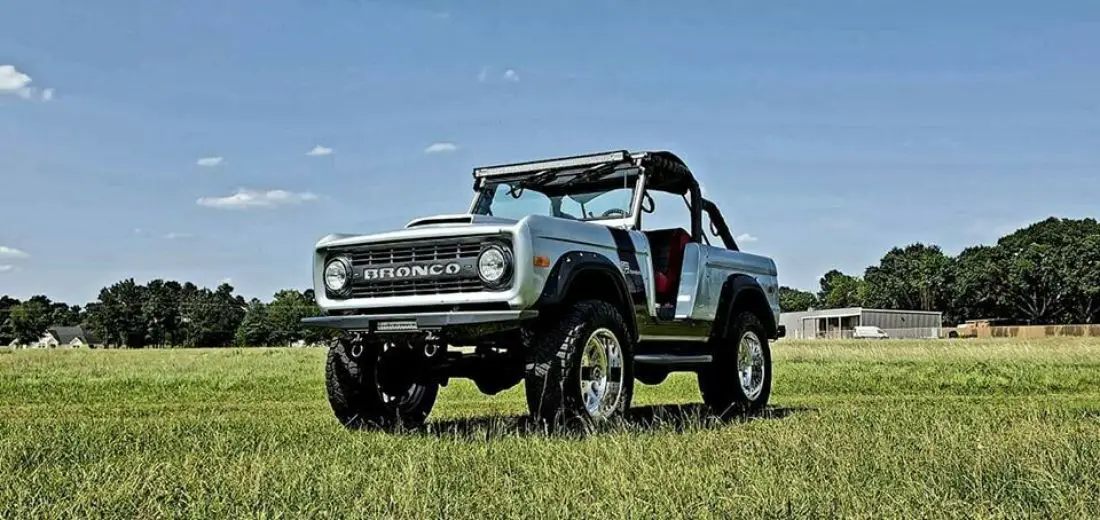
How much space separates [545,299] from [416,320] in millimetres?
988

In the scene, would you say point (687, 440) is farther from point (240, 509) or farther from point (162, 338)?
point (162, 338)

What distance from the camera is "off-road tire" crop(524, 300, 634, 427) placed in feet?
26.6

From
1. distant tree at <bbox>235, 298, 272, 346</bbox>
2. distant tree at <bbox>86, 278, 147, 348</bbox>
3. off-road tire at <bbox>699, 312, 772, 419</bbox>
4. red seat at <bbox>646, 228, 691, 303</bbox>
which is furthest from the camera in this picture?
distant tree at <bbox>86, 278, 147, 348</bbox>

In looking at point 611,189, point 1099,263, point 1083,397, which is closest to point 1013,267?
point 1099,263

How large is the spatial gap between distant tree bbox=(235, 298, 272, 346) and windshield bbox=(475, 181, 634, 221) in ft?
375

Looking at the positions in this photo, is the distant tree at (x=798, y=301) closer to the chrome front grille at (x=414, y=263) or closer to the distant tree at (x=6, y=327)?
the distant tree at (x=6, y=327)

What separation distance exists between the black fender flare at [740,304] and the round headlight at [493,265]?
11.5 feet

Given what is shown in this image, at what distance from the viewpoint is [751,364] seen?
11.9 metres

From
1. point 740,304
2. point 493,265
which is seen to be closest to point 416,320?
point 493,265

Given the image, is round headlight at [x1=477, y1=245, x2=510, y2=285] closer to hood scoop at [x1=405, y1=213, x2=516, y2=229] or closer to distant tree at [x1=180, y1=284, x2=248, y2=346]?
hood scoop at [x1=405, y1=213, x2=516, y2=229]

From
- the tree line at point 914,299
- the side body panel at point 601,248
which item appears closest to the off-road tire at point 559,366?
the side body panel at point 601,248

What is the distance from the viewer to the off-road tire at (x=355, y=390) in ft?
30.8

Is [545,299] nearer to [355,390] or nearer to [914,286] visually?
[355,390]

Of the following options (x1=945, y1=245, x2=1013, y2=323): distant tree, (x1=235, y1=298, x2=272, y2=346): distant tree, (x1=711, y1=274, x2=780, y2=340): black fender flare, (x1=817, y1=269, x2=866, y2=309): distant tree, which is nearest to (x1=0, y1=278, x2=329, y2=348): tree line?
(x1=235, y1=298, x2=272, y2=346): distant tree
